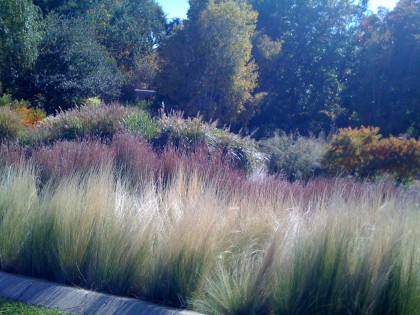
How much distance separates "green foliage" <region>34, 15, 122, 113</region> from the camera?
26.9 meters

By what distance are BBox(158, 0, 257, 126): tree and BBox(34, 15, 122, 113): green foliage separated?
3.74m

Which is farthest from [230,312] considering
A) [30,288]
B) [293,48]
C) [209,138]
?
[293,48]

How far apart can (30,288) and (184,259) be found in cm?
170

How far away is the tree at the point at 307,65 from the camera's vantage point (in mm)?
30031

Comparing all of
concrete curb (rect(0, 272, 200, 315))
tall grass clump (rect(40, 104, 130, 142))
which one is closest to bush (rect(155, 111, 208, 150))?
tall grass clump (rect(40, 104, 130, 142))

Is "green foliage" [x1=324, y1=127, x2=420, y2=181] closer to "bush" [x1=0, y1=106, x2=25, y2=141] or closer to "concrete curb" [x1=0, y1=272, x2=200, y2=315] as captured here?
"bush" [x1=0, y1=106, x2=25, y2=141]

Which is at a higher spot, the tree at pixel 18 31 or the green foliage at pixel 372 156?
the tree at pixel 18 31

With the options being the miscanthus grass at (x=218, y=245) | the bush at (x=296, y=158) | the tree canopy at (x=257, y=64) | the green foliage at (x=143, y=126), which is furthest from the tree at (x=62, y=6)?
the miscanthus grass at (x=218, y=245)

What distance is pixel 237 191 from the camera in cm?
884

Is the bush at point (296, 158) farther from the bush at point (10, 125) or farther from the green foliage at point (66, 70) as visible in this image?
the green foliage at point (66, 70)

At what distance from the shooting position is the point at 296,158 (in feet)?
55.1

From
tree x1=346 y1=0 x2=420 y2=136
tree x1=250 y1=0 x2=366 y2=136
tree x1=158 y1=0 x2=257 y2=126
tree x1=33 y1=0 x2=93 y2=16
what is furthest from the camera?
tree x1=33 y1=0 x2=93 y2=16

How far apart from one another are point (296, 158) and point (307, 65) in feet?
48.8

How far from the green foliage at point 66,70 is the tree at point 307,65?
24.7ft
